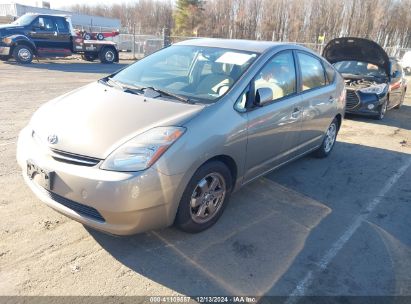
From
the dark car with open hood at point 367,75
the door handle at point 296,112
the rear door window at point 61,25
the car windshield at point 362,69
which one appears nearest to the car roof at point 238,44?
the door handle at point 296,112

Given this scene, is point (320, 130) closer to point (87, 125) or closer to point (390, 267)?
point (390, 267)

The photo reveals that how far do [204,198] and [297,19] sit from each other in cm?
4511

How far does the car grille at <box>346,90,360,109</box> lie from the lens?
8.43 m

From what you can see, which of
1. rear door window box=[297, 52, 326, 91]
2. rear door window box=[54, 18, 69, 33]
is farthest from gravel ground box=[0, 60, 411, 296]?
rear door window box=[54, 18, 69, 33]

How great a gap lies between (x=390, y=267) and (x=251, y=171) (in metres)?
1.50

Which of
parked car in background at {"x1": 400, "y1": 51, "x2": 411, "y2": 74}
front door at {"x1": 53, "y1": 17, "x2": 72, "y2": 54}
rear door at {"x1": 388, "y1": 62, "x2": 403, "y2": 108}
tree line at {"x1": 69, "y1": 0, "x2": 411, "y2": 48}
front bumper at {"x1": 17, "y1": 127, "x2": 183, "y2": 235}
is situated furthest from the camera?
tree line at {"x1": 69, "y1": 0, "x2": 411, "y2": 48}

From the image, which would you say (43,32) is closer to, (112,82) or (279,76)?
(112,82)

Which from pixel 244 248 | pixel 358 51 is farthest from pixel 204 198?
pixel 358 51

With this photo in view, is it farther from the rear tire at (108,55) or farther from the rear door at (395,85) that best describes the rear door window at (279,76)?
the rear tire at (108,55)

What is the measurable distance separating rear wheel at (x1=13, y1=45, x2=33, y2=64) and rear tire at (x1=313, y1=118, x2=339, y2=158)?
14.9 m

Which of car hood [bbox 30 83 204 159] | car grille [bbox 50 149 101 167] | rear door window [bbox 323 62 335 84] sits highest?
rear door window [bbox 323 62 335 84]

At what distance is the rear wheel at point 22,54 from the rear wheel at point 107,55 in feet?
13.2

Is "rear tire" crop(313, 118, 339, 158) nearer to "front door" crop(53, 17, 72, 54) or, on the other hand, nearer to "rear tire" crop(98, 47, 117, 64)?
"front door" crop(53, 17, 72, 54)

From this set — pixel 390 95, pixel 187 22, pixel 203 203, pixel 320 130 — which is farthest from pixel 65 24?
pixel 187 22
